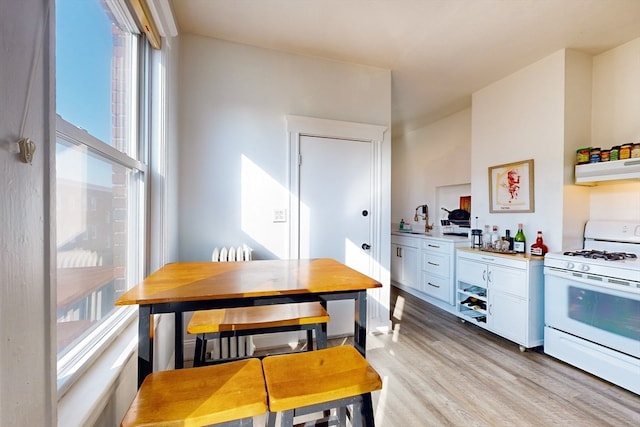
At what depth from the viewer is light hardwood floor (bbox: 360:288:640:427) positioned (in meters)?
1.64

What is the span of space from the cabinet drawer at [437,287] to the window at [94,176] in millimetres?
3216

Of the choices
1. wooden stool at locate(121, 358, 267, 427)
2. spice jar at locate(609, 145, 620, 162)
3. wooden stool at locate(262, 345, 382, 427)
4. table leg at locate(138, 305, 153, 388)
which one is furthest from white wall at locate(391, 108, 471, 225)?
table leg at locate(138, 305, 153, 388)

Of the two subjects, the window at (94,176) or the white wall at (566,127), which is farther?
the white wall at (566,127)

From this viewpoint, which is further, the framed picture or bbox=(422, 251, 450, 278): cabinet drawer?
bbox=(422, 251, 450, 278): cabinet drawer

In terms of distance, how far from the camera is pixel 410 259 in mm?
4113

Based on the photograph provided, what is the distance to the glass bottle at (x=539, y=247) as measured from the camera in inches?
99.5

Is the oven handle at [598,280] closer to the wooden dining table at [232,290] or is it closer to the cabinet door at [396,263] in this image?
the wooden dining table at [232,290]

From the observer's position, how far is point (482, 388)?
191 cm

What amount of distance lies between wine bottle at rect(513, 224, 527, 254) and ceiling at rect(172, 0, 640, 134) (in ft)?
5.51

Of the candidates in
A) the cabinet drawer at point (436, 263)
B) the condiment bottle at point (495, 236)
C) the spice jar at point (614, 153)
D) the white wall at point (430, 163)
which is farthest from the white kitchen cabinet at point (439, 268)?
the spice jar at point (614, 153)

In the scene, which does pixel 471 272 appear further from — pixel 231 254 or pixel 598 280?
pixel 231 254

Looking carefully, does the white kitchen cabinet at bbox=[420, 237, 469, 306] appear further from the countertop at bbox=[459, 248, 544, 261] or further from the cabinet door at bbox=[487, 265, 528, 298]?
the cabinet door at bbox=[487, 265, 528, 298]

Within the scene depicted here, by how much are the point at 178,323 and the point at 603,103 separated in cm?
382

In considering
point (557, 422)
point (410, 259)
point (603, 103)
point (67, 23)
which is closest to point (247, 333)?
point (67, 23)
